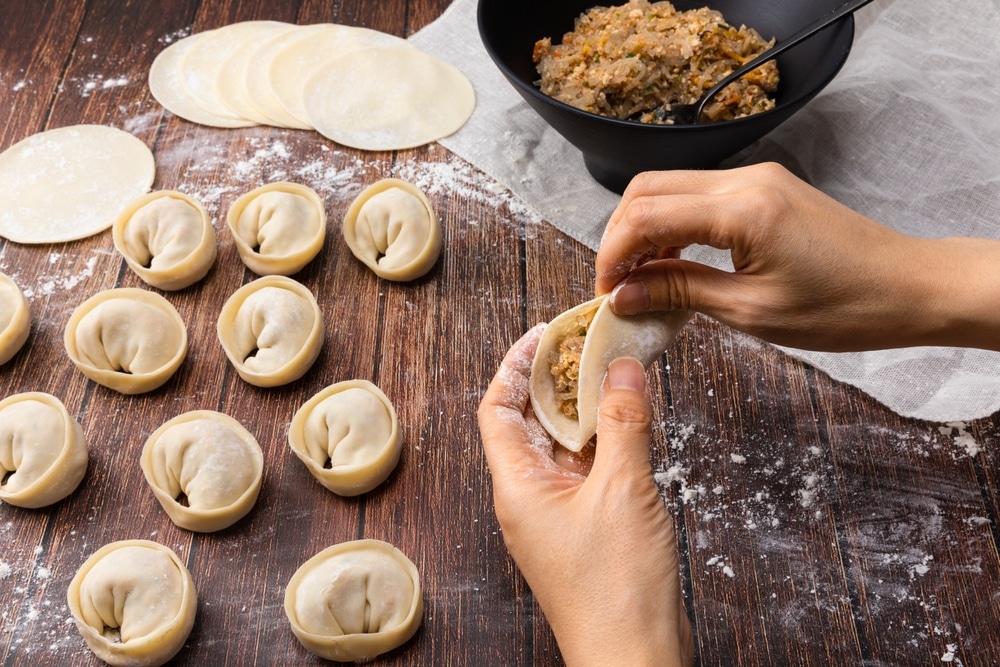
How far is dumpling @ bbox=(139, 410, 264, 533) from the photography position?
5.63 feet

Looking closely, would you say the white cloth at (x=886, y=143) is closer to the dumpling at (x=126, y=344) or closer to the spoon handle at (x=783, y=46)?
the spoon handle at (x=783, y=46)

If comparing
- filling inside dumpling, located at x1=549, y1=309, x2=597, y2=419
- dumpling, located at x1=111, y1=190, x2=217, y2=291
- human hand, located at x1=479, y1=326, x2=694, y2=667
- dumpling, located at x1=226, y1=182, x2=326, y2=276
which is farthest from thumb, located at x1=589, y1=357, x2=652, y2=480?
dumpling, located at x1=111, y1=190, x2=217, y2=291

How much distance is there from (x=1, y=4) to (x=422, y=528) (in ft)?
7.87

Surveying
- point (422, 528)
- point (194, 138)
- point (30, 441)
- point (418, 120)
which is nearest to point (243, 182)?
point (194, 138)

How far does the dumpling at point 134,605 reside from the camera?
1555mm

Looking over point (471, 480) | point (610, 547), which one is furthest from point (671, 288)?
point (471, 480)

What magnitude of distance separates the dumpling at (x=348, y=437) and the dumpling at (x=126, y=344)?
0.38 metres

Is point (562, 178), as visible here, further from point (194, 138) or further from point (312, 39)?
point (194, 138)

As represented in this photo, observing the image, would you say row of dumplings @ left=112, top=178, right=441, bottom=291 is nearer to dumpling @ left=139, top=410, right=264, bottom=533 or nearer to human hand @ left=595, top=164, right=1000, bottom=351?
dumpling @ left=139, top=410, right=264, bottom=533

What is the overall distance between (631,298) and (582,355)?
0.47 feet

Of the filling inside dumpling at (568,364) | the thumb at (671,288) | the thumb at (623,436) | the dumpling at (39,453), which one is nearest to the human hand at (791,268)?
the thumb at (671,288)

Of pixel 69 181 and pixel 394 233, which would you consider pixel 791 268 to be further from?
pixel 69 181

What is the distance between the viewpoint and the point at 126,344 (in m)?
1.96

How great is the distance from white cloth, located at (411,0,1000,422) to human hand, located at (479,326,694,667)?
0.91 m
